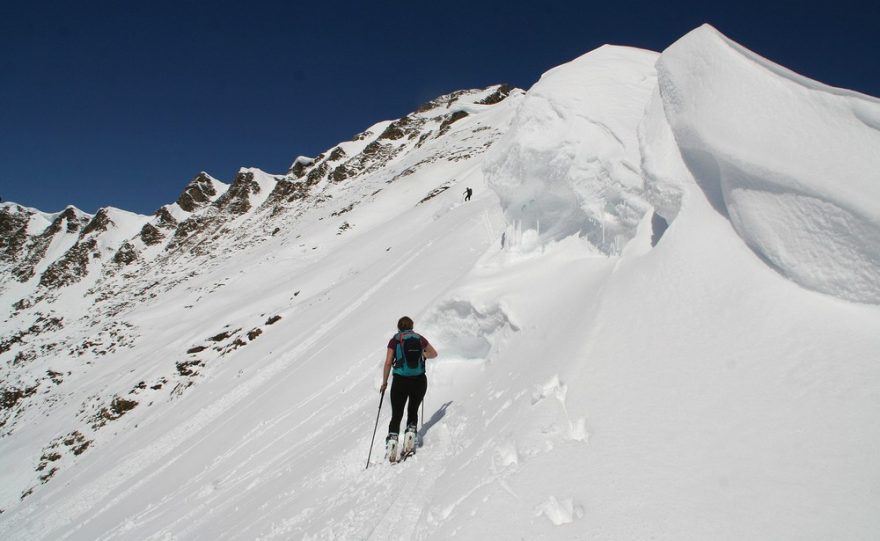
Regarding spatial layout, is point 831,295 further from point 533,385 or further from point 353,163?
point 353,163

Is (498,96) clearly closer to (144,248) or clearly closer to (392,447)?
(144,248)

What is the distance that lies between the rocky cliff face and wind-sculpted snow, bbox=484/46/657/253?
17961 millimetres

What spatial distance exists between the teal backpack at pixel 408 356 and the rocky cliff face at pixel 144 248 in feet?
60.8

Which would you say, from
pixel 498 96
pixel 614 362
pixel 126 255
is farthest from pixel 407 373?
pixel 126 255

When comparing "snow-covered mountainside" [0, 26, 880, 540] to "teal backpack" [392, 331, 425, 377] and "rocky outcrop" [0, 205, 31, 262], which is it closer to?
"teal backpack" [392, 331, 425, 377]

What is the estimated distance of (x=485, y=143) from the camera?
43031 millimetres

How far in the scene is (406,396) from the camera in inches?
197

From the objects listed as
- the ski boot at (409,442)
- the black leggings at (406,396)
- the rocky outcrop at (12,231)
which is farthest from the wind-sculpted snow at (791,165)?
the rocky outcrop at (12,231)

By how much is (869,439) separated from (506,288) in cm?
424

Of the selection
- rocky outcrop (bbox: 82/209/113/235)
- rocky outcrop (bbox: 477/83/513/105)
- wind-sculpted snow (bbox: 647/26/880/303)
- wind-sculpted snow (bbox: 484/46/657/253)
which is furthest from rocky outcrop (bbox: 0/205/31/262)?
wind-sculpted snow (bbox: 647/26/880/303)

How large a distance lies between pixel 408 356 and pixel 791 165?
374cm

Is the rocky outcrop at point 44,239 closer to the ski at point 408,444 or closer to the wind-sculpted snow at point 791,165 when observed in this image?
the ski at point 408,444

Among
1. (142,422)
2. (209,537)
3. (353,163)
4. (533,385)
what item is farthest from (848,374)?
(353,163)

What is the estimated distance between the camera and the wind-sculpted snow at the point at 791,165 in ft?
10.0
